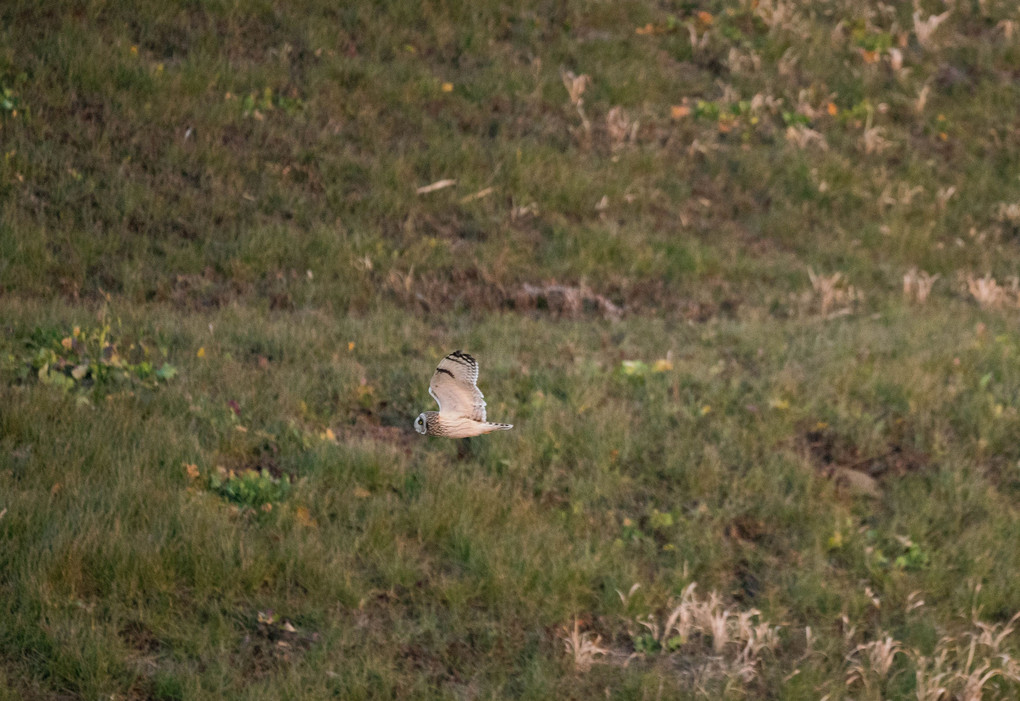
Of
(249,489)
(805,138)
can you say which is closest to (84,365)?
(249,489)

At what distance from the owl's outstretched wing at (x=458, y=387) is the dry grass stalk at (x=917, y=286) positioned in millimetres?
6817

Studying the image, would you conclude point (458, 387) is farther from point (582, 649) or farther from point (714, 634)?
point (714, 634)

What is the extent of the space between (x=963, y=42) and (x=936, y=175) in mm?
3296

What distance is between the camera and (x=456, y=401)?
409 cm

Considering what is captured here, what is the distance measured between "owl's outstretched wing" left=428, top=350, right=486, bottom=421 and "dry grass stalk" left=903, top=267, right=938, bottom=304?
682 centimetres

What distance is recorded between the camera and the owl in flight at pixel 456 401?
3.87 m

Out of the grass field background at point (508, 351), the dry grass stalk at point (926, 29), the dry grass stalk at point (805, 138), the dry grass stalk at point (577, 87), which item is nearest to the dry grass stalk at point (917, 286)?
the grass field background at point (508, 351)

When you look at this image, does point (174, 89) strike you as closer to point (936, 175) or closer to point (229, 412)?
point (229, 412)

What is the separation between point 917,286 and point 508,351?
184 inches

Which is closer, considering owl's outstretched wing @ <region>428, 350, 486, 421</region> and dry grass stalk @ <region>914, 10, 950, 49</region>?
owl's outstretched wing @ <region>428, 350, 486, 421</region>

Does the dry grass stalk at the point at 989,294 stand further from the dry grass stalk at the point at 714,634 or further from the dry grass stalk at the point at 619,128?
the dry grass stalk at the point at 714,634

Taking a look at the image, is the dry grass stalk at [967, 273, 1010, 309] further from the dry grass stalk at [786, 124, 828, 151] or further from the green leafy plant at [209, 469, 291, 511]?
the green leafy plant at [209, 469, 291, 511]

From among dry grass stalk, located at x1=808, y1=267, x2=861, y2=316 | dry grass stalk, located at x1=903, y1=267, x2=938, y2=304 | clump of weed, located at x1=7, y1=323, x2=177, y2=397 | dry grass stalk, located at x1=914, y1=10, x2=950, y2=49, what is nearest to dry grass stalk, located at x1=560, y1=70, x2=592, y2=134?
dry grass stalk, located at x1=808, y1=267, x2=861, y2=316

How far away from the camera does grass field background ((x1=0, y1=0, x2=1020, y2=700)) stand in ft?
16.0
